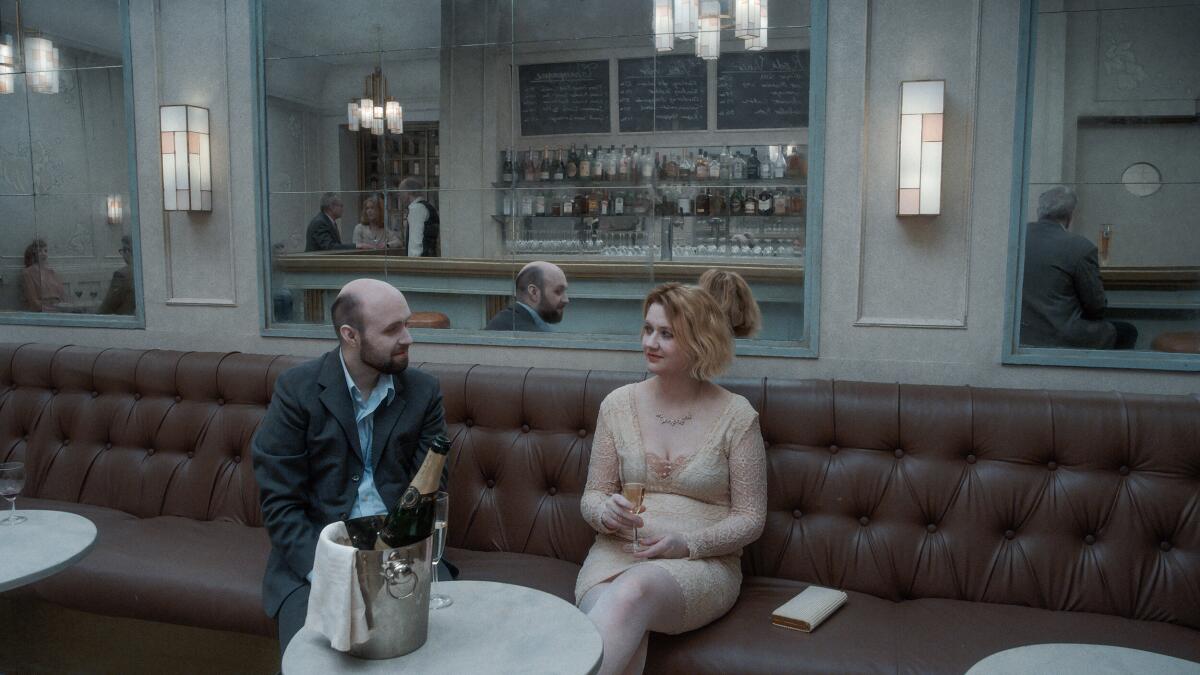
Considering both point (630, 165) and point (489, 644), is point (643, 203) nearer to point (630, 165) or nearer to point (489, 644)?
point (630, 165)

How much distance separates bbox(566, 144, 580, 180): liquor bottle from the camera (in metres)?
4.98

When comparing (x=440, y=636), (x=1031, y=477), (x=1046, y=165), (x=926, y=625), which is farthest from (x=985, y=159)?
(x=440, y=636)

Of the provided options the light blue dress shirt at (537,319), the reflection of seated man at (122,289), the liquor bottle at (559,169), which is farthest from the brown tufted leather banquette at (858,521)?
the liquor bottle at (559,169)

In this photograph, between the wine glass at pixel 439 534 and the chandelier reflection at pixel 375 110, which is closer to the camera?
the wine glass at pixel 439 534

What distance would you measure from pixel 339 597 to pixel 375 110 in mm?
3300

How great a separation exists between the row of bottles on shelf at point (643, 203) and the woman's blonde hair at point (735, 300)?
1017mm

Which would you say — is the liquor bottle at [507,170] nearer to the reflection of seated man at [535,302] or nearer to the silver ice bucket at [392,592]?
the reflection of seated man at [535,302]

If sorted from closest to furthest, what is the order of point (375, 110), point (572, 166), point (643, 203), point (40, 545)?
point (40, 545)
point (375, 110)
point (643, 203)
point (572, 166)

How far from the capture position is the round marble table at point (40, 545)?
2.00 m

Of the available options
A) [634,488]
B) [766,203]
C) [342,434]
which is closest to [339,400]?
[342,434]

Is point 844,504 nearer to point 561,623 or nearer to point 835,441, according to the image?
point 835,441

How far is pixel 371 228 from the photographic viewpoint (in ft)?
13.4

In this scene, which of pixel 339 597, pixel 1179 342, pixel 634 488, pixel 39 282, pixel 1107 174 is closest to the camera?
pixel 339 597

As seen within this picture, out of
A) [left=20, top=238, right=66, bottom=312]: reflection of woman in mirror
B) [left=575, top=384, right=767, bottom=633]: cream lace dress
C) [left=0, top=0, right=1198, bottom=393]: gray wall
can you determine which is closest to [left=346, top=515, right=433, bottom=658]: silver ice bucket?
[left=575, top=384, right=767, bottom=633]: cream lace dress
